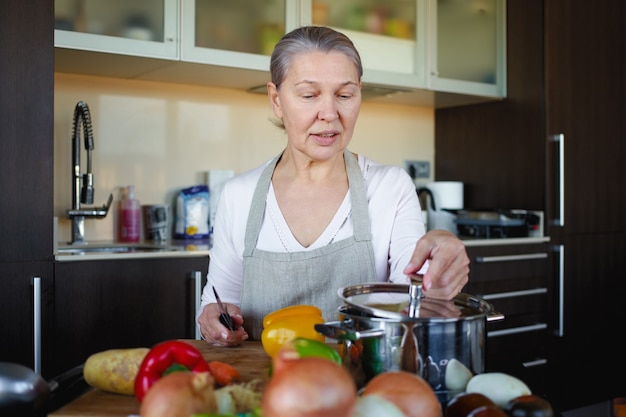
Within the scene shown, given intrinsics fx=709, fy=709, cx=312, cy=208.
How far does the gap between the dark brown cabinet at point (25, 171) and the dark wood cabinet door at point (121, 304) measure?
2.8 inches

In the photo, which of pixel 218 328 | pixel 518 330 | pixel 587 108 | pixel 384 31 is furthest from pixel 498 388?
pixel 587 108

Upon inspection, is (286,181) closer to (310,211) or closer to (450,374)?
(310,211)

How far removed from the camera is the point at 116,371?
3.17 ft

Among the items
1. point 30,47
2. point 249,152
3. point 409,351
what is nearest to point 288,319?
point 409,351

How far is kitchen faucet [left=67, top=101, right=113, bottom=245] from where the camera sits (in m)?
2.64

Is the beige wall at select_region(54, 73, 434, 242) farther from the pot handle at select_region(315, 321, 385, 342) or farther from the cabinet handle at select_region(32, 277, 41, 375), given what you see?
the pot handle at select_region(315, 321, 385, 342)

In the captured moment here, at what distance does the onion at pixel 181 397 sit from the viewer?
721 mm

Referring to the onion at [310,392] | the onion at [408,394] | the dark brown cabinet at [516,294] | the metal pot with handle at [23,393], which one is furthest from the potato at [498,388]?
the dark brown cabinet at [516,294]

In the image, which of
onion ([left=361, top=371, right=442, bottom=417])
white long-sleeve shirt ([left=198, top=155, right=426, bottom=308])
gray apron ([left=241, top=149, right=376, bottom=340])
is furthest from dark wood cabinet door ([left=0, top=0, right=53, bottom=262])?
onion ([left=361, top=371, right=442, bottom=417])

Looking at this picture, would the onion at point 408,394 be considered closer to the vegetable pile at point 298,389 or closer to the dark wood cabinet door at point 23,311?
the vegetable pile at point 298,389

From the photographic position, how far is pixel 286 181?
1.68 meters

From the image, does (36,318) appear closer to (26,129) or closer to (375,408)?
(26,129)

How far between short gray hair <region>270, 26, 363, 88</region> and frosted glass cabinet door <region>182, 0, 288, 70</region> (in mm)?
1214

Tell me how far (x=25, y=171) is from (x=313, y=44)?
113 cm
